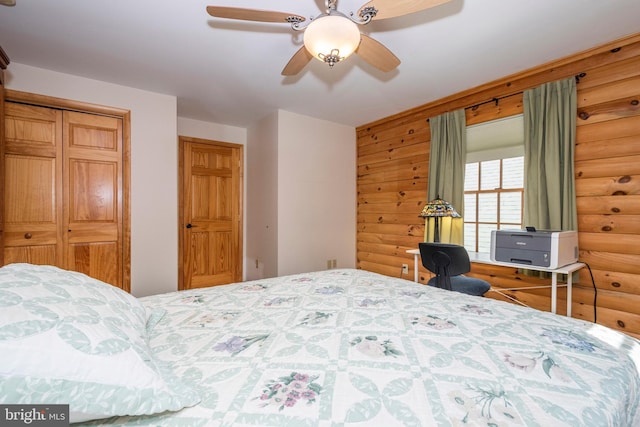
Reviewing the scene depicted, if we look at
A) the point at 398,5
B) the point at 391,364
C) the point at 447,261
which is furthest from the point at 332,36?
the point at 447,261

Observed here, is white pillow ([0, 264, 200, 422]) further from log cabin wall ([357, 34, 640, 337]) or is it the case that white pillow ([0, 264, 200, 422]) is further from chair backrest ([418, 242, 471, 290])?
log cabin wall ([357, 34, 640, 337])

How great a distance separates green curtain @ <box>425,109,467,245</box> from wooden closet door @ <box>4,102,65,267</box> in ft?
12.3

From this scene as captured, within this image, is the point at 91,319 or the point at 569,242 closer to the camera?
the point at 91,319

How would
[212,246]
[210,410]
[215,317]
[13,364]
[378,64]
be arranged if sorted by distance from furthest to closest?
[212,246] → [378,64] → [215,317] → [210,410] → [13,364]

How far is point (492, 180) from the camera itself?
2.92m

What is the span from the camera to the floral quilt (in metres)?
0.67

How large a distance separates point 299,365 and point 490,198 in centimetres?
284

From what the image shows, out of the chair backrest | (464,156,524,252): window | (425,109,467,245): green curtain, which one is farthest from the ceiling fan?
(464,156,524,252): window

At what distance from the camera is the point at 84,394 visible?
605 mm

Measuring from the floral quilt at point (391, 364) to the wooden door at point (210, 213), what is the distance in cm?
264

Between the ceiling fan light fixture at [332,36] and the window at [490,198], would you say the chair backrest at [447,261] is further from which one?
the ceiling fan light fixture at [332,36]

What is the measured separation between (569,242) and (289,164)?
113 inches

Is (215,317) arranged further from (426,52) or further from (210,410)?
(426,52)

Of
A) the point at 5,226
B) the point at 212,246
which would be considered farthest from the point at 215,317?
the point at 212,246
